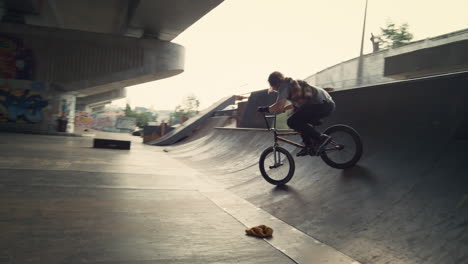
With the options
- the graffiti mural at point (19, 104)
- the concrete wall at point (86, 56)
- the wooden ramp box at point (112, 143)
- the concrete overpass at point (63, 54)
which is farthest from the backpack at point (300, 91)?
the graffiti mural at point (19, 104)

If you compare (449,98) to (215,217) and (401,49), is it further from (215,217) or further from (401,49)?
(401,49)

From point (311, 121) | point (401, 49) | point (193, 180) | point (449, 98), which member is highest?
point (401, 49)

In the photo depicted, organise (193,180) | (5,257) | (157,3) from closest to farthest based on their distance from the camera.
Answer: (5,257) → (193,180) → (157,3)

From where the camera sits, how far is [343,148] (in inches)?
199

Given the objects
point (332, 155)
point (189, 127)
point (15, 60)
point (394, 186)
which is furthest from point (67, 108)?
point (394, 186)

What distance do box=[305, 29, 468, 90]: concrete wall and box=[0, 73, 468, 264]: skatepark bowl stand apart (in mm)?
14079

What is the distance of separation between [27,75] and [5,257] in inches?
940

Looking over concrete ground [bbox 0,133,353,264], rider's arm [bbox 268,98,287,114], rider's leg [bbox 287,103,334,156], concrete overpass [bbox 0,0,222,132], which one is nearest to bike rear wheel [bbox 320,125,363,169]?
rider's leg [bbox 287,103,334,156]

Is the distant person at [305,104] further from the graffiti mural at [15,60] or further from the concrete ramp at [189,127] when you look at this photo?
the graffiti mural at [15,60]

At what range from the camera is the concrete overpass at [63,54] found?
838 inches

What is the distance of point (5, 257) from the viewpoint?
2.54 m

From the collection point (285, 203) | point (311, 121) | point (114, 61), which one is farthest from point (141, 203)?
point (114, 61)

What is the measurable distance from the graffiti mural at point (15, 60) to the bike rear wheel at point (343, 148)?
23.5 metres

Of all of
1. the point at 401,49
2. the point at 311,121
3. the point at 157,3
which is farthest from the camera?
the point at 401,49
